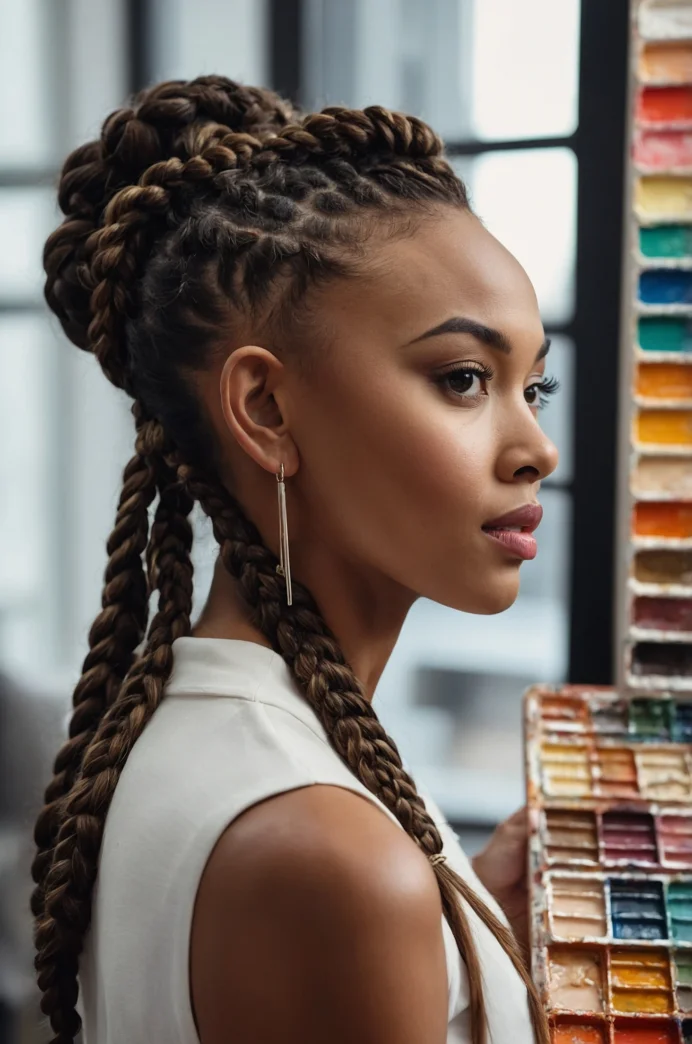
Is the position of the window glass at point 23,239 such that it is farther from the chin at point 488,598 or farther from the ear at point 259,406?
the chin at point 488,598

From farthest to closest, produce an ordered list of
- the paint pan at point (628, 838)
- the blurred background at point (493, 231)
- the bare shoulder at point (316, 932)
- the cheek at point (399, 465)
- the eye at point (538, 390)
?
1. the blurred background at point (493, 231)
2. the paint pan at point (628, 838)
3. the eye at point (538, 390)
4. the cheek at point (399, 465)
5. the bare shoulder at point (316, 932)

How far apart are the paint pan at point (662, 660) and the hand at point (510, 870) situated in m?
0.22

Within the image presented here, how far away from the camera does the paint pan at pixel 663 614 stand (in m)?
1.18

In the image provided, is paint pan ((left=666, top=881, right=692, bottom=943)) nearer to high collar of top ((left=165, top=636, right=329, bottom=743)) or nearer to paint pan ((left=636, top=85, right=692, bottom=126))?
high collar of top ((left=165, top=636, right=329, bottom=743))

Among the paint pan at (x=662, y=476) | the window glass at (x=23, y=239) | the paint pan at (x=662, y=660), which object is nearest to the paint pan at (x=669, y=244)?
the paint pan at (x=662, y=476)

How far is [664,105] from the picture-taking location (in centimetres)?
115

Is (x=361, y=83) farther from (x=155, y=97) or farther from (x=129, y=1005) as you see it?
(x=129, y=1005)

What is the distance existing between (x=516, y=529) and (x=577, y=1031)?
0.43 m

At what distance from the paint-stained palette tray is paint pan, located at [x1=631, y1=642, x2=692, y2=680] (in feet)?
0.10

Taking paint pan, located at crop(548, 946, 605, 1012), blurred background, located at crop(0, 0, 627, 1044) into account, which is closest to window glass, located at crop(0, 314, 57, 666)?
blurred background, located at crop(0, 0, 627, 1044)

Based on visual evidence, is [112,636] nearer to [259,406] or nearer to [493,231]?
[259,406]

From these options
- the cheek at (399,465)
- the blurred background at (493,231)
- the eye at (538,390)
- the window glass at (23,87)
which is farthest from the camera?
the window glass at (23,87)

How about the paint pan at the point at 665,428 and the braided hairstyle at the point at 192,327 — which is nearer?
the braided hairstyle at the point at 192,327

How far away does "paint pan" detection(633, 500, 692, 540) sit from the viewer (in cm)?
117
